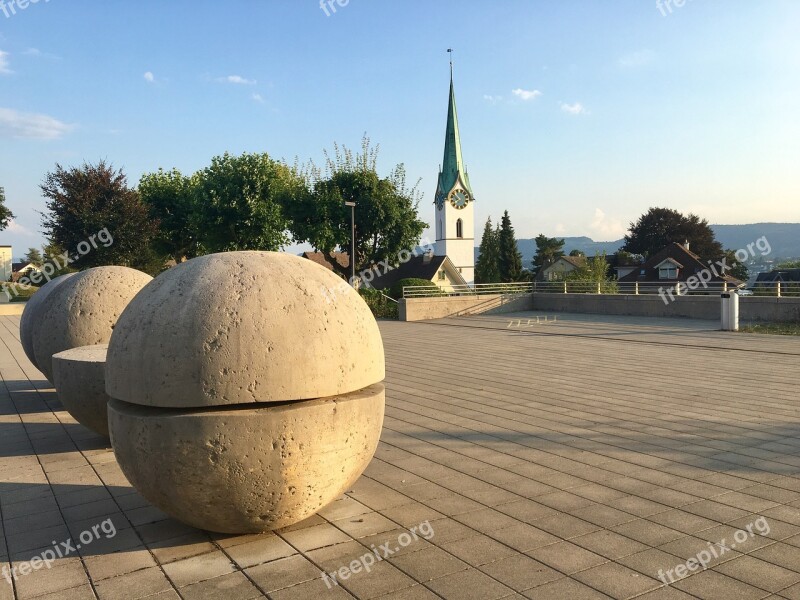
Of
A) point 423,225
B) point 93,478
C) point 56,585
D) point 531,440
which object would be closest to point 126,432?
point 56,585

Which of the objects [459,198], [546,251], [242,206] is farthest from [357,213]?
[546,251]

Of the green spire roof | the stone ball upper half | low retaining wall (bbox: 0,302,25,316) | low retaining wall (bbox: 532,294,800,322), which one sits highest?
the green spire roof

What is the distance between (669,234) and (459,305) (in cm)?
5551

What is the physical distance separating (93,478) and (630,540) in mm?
5017

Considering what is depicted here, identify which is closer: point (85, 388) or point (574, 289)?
point (85, 388)

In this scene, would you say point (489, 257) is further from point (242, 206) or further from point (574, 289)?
point (574, 289)

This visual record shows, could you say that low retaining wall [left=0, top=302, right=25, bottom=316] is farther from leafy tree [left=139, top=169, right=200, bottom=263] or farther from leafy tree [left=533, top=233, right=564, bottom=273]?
leafy tree [left=533, top=233, right=564, bottom=273]

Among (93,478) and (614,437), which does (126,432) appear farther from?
(614,437)

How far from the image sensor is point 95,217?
108ft

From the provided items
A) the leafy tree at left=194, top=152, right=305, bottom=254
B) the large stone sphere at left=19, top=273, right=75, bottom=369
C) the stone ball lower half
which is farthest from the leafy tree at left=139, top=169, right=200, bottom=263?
the stone ball lower half

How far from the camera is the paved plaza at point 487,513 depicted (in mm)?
4113

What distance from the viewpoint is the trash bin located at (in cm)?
2047

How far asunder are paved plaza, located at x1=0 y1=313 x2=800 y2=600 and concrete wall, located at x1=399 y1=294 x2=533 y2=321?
1805 cm

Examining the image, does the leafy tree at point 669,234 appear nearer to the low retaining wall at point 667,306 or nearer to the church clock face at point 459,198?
the church clock face at point 459,198
